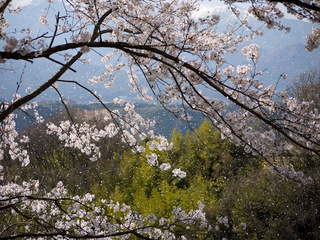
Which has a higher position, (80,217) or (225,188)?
(225,188)

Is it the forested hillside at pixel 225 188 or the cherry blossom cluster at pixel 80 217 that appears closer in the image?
the cherry blossom cluster at pixel 80 217

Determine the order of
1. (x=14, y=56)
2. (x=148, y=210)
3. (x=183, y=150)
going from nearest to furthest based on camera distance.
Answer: (x=14, y=56) < (x=148, y=210) < (x=183, y=150)

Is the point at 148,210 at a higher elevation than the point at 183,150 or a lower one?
lower

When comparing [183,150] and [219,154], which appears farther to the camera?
[183,150]

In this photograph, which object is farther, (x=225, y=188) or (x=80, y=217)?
(x=225, y=188)

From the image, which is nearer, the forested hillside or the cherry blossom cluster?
the cherry blossom cluster

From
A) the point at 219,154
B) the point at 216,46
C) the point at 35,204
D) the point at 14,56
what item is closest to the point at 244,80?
the point at 216,46

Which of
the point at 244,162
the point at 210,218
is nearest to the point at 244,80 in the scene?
the point at 210,218

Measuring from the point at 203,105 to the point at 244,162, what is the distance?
1240 cm

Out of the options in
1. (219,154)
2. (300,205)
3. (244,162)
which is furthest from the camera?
(219,154)

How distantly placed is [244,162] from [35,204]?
1177 cm

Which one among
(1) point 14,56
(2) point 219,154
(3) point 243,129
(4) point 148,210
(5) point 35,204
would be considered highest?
(2) point 219,154

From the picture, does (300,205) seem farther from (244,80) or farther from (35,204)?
(35,204)

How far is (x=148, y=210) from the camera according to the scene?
10.2m
